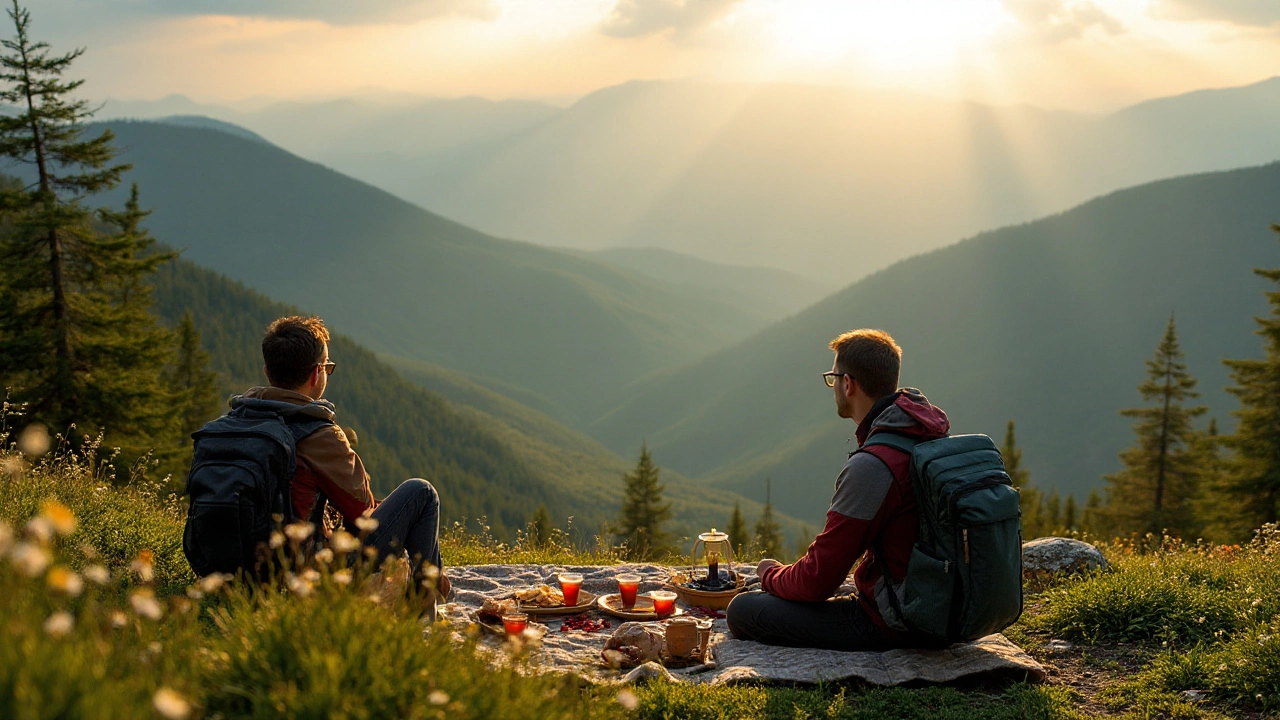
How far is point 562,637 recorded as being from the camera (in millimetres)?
6707

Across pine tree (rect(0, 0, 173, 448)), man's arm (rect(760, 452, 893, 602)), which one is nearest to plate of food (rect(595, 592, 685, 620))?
man's arm (rect(760, 452, 893, 602))

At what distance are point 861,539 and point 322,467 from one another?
3.56m

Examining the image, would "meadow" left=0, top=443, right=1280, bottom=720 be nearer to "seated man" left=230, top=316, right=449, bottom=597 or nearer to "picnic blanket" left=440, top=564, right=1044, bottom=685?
"picnic blanket" left=440, top=564, right=1044, bottom=685

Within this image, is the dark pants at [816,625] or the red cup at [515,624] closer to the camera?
the red cup at [515,624]

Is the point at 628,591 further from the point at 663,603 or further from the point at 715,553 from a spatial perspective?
the point at 715,553

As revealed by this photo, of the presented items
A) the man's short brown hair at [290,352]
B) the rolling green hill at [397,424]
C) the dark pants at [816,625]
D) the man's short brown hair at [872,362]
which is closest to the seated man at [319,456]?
the man's short brown hair at [290,352]

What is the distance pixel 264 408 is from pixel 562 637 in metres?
2.83

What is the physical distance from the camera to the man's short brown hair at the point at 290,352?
18.7 ft

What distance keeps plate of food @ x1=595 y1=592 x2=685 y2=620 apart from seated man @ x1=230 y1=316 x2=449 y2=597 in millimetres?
1939

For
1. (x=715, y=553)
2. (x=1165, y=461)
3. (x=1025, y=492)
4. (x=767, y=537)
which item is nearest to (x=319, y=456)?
(x=715, y=553)

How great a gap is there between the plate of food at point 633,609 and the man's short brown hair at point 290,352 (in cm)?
313

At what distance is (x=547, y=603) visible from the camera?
7246 millimetres

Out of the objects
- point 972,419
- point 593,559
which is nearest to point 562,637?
point 593,559

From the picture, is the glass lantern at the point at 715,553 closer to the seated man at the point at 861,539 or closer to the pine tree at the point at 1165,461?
the seated man at the point at 861,539
